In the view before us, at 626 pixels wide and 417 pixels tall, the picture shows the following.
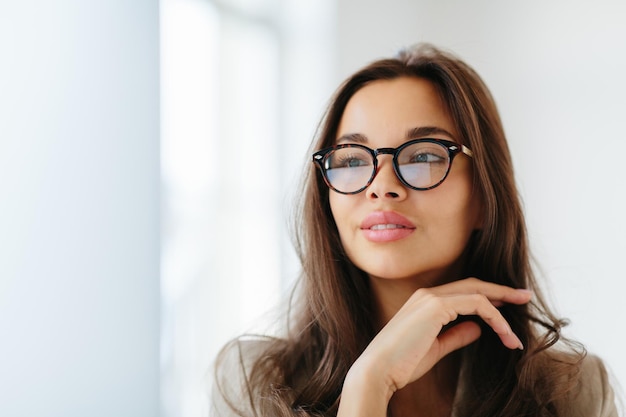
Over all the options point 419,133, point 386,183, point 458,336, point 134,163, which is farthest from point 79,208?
point 458,336

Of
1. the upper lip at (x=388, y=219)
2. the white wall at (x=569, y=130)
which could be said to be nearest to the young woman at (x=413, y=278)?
the upper lip at (x=388, y=219)

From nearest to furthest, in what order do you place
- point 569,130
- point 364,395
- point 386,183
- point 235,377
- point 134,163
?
point 364,395
point 386,183
point 235,377
point 134,163
point 569,130

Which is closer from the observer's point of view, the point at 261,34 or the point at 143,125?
the point at 143,125

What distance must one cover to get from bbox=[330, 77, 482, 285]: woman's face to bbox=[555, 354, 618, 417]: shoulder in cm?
48

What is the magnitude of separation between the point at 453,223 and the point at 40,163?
1.04 metres

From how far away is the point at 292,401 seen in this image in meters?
1.66

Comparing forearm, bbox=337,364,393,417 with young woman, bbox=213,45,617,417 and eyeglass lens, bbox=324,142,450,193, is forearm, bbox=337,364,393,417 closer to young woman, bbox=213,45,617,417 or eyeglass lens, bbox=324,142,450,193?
young woman, bbox=213,45,617,417

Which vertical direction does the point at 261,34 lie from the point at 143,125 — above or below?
above

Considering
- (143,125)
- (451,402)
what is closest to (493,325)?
(451,402)

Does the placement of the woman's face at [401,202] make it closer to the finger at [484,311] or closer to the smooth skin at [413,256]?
the smooth skin at [413,256]

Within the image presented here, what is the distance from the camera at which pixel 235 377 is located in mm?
1804

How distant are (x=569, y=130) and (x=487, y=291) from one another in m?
1.03

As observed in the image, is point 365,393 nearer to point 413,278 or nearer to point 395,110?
point 413,278

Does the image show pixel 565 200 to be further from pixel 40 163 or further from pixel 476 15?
pixel 40 163
